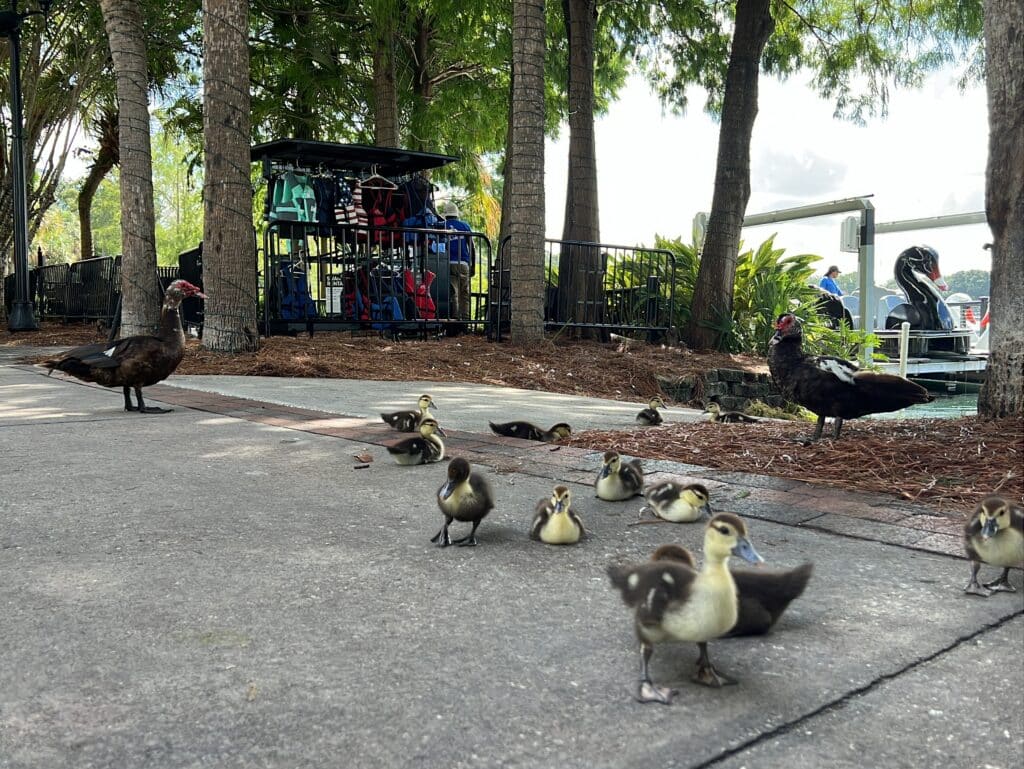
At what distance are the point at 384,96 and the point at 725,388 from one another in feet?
34.8

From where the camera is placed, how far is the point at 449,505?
3.51 m

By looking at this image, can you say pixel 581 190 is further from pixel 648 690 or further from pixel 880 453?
pixel 648 690

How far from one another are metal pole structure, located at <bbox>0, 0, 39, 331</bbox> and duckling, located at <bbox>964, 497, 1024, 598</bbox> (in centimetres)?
1903

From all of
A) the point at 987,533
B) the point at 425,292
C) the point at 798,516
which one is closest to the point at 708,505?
the point at 798,516

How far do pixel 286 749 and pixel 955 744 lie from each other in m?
1.49

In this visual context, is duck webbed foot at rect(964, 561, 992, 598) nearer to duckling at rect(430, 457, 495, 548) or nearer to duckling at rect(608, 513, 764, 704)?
duckling at rect(608, 513, 764, 704)

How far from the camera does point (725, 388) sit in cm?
1238

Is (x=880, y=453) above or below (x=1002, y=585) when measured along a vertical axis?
above

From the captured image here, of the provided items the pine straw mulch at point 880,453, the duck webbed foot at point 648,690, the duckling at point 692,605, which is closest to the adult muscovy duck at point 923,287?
the pine straw mulch at point 880,453

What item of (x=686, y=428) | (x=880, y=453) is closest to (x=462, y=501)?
(x=880, y=453)

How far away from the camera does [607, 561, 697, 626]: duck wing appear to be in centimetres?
223

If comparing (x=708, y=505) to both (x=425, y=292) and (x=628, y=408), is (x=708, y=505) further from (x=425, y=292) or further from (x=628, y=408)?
(x=425, y=292)

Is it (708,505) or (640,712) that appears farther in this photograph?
(708,505)

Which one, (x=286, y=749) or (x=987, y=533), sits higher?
(x=987, y=533)
